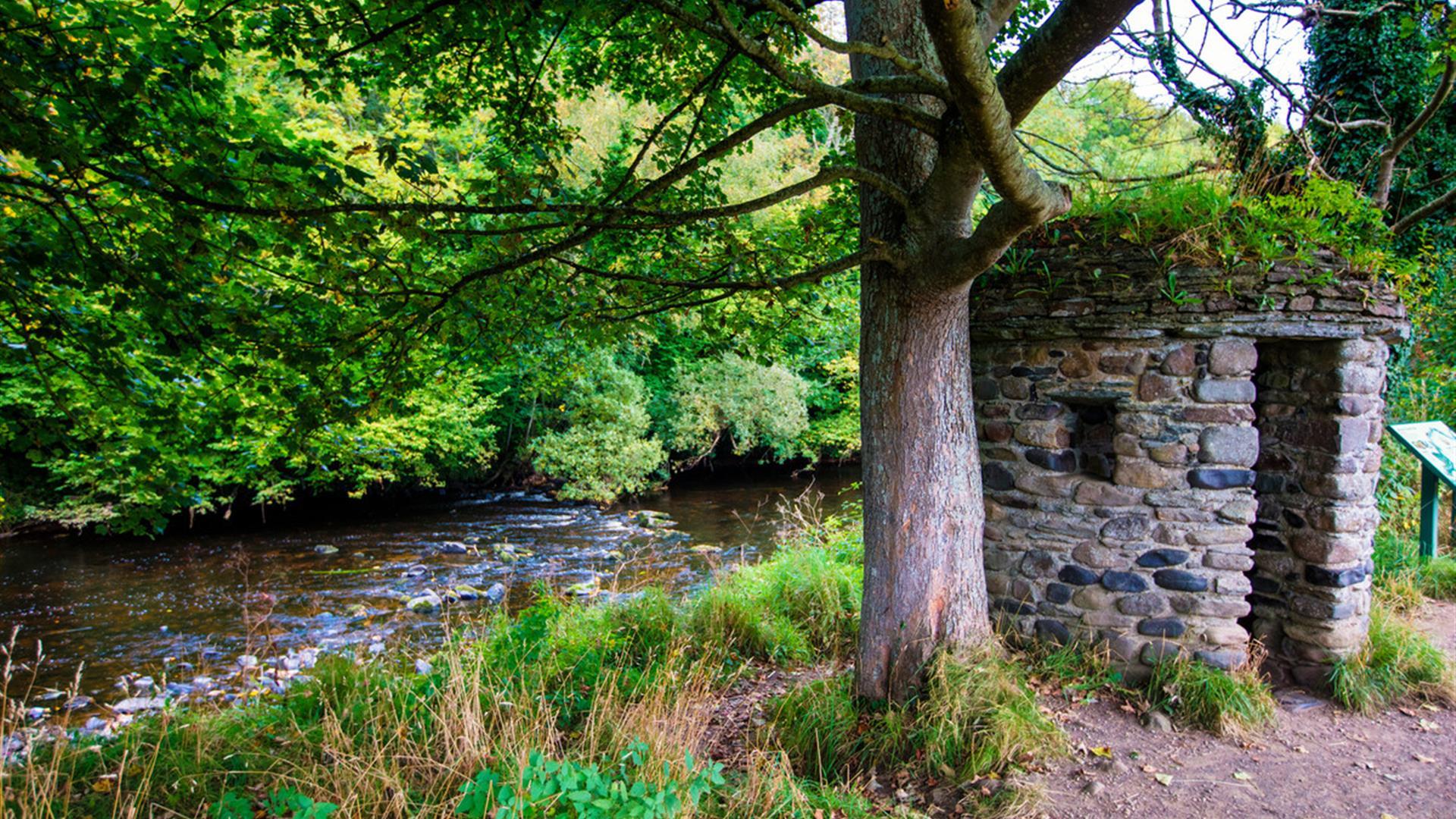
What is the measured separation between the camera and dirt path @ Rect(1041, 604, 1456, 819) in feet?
10.1

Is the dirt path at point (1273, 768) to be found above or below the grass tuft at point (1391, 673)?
below

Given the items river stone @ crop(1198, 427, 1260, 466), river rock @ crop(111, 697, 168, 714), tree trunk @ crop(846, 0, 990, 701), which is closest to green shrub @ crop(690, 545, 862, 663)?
tree trunk @ crop(846, 0, 990, 701)

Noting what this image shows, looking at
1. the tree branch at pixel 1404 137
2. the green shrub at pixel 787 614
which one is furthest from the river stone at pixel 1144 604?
the tree branch at pixel 1404 137

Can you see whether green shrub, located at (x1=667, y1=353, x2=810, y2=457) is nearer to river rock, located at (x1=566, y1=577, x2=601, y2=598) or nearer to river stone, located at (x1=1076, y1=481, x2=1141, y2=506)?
river rock, located at (x1=566, y1=577, x2=601, y2=598)

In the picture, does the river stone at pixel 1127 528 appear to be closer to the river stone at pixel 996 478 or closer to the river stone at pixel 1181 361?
the river stone at pixel 996 478

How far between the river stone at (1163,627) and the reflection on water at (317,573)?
3.07m

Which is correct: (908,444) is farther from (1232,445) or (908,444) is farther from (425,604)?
(425,604)

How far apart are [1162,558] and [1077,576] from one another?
0.43 metres

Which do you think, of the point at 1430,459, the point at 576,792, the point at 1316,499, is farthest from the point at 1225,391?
the point at 576,792

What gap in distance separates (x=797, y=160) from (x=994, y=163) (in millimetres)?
14886

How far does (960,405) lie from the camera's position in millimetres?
3807

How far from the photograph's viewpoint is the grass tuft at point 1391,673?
12.6 ft

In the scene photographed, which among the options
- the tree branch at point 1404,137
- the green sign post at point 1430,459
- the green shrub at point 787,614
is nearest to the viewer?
the green shrub at point 787,614

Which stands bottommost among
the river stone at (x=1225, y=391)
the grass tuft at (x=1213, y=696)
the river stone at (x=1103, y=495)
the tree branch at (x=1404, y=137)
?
the grass tuft at (x=1213, y=696)
